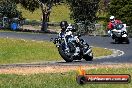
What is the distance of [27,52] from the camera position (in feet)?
88.9

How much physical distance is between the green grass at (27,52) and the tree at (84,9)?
Result: 27.6m

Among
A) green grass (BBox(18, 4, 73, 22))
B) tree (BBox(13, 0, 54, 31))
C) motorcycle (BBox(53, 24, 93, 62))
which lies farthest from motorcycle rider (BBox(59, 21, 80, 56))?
green grass (BBox(18, 4, 73, 22))

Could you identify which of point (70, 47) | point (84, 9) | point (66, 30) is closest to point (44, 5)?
point (84, 9)

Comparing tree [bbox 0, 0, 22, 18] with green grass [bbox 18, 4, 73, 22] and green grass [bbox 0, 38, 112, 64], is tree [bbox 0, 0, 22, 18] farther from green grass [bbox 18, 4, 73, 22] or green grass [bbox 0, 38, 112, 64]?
green grass [bbox 0, 38, 112, 64]

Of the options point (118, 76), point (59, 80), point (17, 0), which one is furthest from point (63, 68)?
point (17, 0)

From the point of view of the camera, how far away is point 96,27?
47688 mm

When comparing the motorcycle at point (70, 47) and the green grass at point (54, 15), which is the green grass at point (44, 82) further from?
the green grass at point (54, 15)

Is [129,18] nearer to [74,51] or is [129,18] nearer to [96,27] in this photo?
[96,27]

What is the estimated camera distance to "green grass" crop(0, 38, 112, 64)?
2500 cm

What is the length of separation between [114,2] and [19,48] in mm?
33298

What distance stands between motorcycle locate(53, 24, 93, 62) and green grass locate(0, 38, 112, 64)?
3.49 meters

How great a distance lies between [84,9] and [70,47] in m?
38.4

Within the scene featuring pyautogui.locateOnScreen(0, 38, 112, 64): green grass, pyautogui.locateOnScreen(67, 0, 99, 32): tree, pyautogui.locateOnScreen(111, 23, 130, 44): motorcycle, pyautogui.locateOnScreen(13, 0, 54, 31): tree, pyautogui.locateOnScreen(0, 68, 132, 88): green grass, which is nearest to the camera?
pyautogui.locateOnScreen(0, 68, 132, 88): green grass

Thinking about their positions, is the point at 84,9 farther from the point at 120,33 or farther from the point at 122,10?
the point at 120,33
